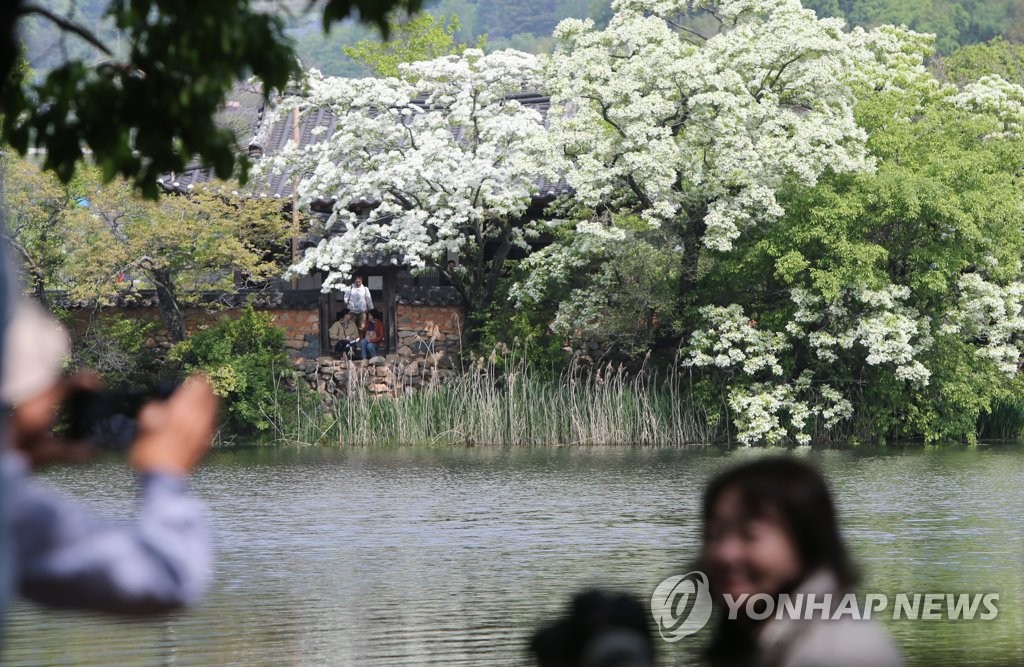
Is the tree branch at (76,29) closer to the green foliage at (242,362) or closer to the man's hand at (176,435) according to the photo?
the man's hand at (176,435)

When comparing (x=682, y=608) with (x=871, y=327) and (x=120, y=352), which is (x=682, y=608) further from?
(x=120, y=352)

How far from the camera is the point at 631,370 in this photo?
23406 millimetres

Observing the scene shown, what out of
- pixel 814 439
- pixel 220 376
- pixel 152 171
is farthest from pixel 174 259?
pixel 152 171

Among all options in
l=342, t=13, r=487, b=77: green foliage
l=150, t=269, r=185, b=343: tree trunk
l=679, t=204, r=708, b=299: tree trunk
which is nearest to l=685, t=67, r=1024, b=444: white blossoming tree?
l=679, t=204, r=708, b=299: tree trunk

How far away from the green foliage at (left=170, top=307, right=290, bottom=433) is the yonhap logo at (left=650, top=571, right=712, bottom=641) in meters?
14.0

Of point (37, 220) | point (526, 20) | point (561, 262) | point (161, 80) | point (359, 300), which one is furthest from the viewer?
point (526, 20)

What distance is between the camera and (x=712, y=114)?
21109 mm

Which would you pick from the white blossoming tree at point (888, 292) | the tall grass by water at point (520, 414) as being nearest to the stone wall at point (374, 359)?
the tall grass by water at point (520, 414)

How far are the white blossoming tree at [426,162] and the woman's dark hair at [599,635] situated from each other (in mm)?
19927

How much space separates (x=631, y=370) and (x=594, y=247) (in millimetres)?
2371

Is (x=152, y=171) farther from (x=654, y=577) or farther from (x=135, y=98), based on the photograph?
(x=654, y=577)

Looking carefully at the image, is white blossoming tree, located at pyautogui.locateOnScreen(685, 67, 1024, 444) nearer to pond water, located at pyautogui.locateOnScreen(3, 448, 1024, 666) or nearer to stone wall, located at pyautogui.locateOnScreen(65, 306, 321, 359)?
pond water, located at pyautogui.locateOnScreen(3, 448, 1024, 666)

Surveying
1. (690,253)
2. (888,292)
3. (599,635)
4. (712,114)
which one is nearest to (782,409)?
(888,292)

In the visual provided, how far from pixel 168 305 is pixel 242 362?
1.81 meters
